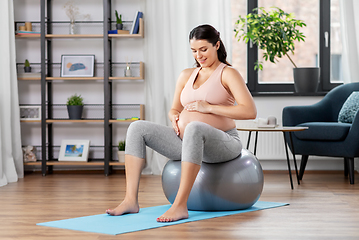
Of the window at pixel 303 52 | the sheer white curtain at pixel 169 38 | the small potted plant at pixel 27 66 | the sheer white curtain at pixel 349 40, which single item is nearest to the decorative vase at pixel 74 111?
the small potted plant at pixel 27 66

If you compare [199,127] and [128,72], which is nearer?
[199,127]

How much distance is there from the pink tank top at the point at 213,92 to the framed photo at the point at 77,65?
203cm

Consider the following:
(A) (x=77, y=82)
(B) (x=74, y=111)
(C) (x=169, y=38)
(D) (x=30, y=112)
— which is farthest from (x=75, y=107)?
(C) (x=169, y=38)

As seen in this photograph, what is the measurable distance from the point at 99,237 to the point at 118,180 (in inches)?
79.1

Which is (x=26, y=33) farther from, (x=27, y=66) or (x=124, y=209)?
(x=124, y=209)

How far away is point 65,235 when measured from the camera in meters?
1.94

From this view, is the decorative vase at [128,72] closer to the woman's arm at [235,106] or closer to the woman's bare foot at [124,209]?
the woman's arm at [235,106]

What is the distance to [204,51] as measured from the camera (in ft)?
8.07

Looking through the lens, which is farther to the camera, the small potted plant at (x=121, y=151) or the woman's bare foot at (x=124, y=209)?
the small potted plant at (x=121, y=151)

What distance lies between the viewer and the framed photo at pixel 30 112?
4.33 m

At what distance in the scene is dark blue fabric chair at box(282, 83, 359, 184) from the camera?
3.56m

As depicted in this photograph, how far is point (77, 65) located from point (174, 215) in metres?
2.56

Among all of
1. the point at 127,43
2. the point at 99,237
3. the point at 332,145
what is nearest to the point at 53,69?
the point at 127,43

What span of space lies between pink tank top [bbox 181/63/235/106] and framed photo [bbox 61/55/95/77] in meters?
2.03
